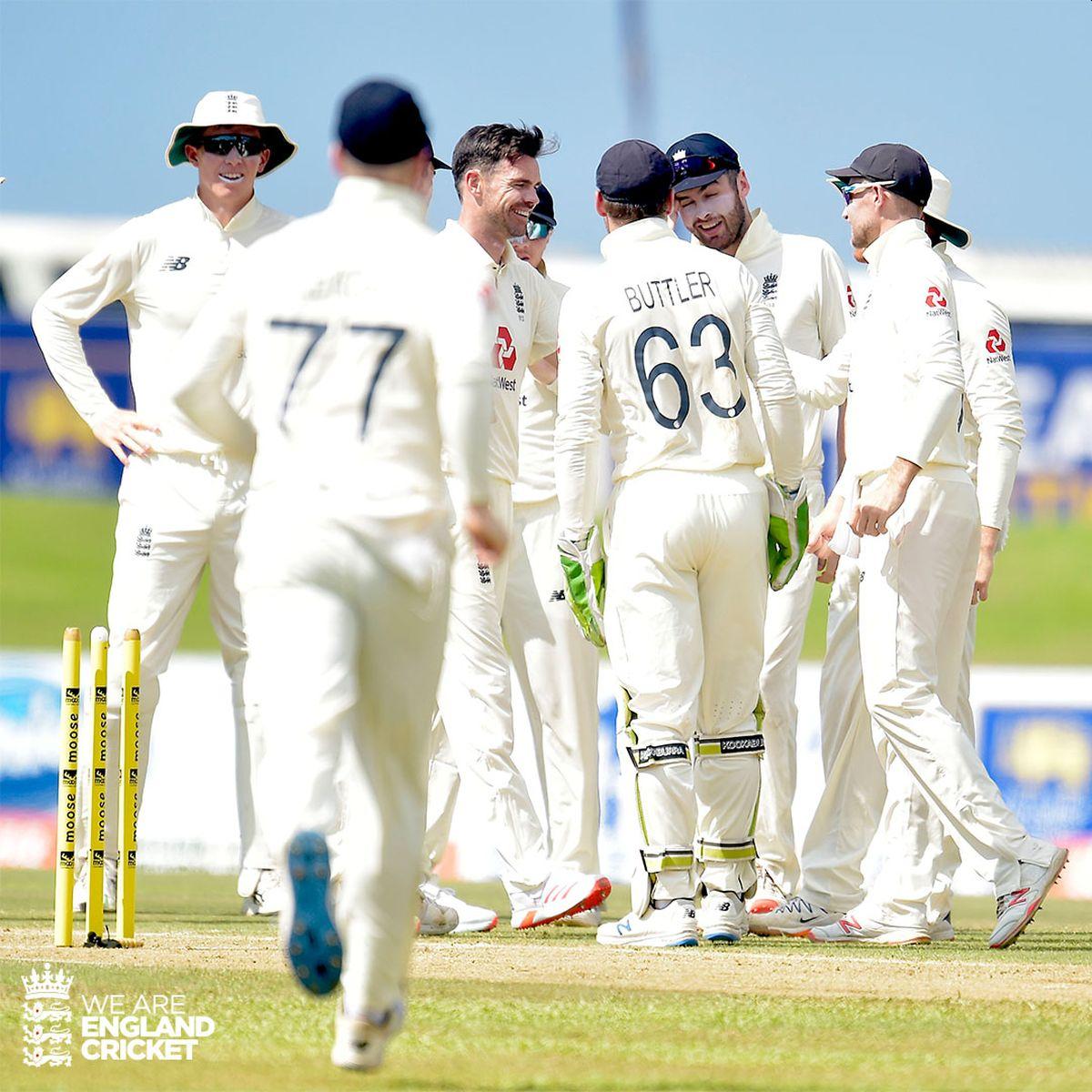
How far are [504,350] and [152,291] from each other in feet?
4.54

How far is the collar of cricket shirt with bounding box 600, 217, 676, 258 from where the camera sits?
21.7 ft

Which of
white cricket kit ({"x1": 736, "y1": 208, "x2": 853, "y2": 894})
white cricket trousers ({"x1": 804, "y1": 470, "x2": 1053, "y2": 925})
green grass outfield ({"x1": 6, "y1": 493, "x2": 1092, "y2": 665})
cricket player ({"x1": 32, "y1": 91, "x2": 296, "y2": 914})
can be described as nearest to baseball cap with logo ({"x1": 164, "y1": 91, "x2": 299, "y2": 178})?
cricket player ({"x1": 32, "y1": 91, "x2": 296, "y2": 914})

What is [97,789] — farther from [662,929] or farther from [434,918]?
[662,929]

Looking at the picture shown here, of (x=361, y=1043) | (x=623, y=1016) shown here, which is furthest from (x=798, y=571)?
(x=361, y=1043)

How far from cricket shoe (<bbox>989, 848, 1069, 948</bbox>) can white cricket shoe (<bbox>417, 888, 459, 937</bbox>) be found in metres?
1.87

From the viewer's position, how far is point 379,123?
4.29 meters

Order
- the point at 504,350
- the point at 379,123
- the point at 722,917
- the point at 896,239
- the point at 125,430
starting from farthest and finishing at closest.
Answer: the point at 125,430, the point at 504,350, the point at 896,239, the point at 722,917, the point at 379,123

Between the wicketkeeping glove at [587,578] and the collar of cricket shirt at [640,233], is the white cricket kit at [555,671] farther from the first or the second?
the collar of cricket shirt at [640,233]

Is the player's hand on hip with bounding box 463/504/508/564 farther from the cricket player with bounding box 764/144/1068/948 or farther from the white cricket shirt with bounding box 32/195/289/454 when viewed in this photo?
the white cricket shirt with bounding box 32/195/289/454

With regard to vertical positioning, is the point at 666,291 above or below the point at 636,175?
below

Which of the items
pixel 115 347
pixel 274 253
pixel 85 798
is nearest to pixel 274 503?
pixel 274 253

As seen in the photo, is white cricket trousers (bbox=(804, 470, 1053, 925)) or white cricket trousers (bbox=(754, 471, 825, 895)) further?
white cricket trousers (bbox=(754, 471, 825, 895))

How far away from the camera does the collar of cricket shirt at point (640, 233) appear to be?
661 cm

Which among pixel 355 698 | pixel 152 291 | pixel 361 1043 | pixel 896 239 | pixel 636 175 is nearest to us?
pixel 361 1043
